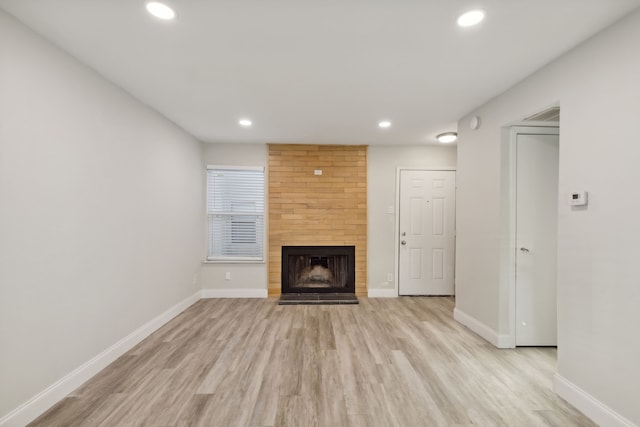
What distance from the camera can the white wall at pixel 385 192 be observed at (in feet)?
15.1

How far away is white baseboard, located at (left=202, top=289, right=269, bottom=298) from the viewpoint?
4.44m

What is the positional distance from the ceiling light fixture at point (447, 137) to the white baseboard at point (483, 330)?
2.39 m

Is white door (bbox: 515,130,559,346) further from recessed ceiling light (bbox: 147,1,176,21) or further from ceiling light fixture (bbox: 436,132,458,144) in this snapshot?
recessed ceiling light (bbox: 147,1,176,21)

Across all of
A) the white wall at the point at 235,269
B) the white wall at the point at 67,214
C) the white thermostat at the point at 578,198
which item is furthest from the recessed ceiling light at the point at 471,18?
the white wall at the point at 235,269

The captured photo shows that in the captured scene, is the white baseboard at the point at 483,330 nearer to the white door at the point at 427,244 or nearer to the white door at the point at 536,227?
the white door at the point at 536,227

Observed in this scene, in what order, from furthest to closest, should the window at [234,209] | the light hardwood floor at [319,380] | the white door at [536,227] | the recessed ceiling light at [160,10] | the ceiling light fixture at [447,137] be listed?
the window at [234,209]
the ceiling light fixture at [447,137]
the white door at [536,227]
the light hardwood floor at [319,380]
the recessed ceiling light at [160,10]

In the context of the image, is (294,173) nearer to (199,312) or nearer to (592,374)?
(199,312)

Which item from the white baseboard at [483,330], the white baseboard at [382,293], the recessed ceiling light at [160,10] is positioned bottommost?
the white baseboard at [382,293]

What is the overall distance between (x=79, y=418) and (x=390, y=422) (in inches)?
77.9

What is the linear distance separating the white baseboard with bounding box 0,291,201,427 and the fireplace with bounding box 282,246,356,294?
1.98m

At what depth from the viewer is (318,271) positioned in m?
4.69

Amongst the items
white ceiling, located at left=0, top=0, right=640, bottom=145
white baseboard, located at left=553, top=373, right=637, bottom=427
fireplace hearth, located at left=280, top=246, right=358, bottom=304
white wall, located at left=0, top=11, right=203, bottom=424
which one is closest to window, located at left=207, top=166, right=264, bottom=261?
fireplace hearth, located at left=280, top=246, right=358, bottom=304

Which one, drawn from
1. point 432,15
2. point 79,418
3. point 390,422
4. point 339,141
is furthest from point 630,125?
point 79,418

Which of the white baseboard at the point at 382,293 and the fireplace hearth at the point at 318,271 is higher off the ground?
the fireplace hearth at the point at 318,271
